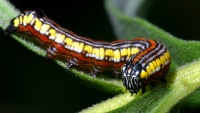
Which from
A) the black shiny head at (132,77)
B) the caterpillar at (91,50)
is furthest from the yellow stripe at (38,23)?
the black shiny head at (132,77)

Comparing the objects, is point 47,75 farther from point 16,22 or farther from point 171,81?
point 171,81

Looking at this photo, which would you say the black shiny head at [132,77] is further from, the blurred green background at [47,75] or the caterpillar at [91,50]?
the blurred green background at [47,75]

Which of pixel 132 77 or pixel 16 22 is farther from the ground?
pixel 16 22

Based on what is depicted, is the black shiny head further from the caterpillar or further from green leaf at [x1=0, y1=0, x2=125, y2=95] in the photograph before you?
green leaf at [x1=0, y1=0, x2=125, y2=95]

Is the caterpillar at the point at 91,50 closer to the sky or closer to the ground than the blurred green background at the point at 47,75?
closer to the ground

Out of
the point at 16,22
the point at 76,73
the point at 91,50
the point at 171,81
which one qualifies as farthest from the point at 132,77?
the point at 16,22

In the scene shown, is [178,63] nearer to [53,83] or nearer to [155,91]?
[155,91]
